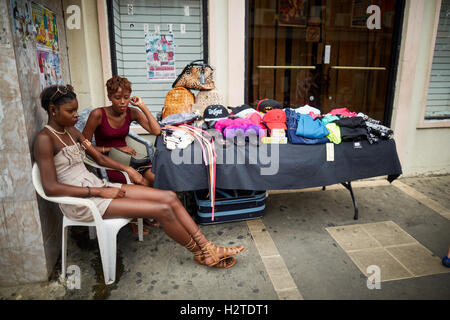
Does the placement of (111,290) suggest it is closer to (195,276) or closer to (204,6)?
(195,276)

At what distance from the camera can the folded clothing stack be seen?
259 centimetres

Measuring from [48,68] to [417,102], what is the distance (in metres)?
4.91

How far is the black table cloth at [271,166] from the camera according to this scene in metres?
2.57

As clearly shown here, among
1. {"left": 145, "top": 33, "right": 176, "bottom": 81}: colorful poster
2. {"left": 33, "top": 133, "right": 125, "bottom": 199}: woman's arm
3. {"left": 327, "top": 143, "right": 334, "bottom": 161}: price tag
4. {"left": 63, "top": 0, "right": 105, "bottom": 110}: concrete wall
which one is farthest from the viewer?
{"left": 145, "top": 33, "right": 176, "bottom": 81}: colorful poster

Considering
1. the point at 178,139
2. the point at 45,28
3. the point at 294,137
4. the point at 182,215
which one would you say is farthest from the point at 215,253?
the point at 45,28

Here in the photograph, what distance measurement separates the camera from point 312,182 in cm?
286

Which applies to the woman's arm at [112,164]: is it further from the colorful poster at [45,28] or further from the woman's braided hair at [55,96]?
the colorful poster at [45,28]

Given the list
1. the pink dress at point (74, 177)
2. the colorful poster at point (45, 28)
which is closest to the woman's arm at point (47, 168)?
the pink dress at point (74, 177)

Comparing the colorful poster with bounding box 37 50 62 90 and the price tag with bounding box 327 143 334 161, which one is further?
the price tag with bounding box 327 143 334 161

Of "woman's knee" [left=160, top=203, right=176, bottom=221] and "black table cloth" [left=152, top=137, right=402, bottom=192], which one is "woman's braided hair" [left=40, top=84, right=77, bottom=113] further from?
"woman's knee" [left=160, top=203, right=176, bottom=221]

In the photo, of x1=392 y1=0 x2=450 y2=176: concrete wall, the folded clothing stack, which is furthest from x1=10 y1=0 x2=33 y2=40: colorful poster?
x1=392 y1=0 x2=450 y2=176: concrete wall

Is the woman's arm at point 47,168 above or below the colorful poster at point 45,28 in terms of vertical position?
below

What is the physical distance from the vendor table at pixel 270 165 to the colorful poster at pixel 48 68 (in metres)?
1.13

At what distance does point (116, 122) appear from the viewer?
292 cm
